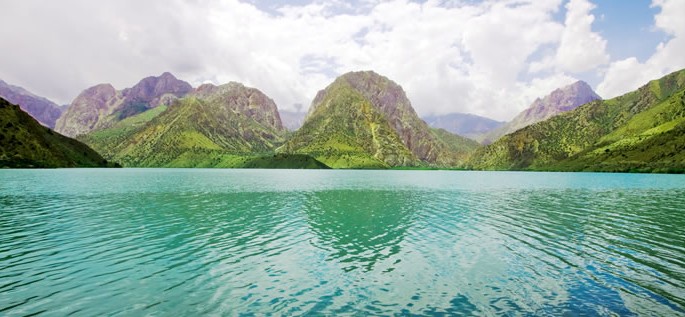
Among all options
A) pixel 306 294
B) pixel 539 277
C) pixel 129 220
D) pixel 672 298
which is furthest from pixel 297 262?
pixel 129 220

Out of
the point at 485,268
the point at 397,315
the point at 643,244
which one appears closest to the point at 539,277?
the point at 485,268

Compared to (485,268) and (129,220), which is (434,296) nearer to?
(485,268)

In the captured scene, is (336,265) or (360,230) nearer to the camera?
(336,265)

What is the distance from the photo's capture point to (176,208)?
67.2 meters

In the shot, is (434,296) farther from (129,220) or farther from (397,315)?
(129,220)

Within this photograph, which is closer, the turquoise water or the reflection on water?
the turquoise water

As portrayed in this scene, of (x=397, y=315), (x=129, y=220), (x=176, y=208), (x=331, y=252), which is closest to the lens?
(x=397, y=315)

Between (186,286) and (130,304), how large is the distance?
12.4ft

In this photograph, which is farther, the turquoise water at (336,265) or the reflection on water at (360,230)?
the reflection on water at (360,230)

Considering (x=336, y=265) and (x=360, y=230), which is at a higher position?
(x=360, y=230)

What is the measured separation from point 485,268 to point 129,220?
46.5 meters

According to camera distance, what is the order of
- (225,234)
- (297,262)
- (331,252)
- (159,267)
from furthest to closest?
(225,234), (331,252), (297,262), (159,267)

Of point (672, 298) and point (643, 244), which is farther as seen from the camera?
point (643, 244)

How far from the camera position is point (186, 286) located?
24906 mm
